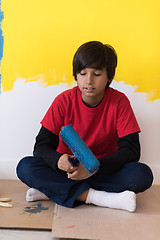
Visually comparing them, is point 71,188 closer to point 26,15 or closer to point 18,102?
point 18,102

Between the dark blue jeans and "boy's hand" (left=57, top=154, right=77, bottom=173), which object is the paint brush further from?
"boy's hand" (left=57, top=154, right=77, bottom=173)

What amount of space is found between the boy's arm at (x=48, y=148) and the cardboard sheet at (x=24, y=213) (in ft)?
0.52

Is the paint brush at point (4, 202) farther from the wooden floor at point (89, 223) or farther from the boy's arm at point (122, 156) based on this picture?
the boy's arm at point (122, 156)

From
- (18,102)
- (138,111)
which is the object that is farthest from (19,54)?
(138,111)

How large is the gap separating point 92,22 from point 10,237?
1.03m

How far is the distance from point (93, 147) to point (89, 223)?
0.37 meters

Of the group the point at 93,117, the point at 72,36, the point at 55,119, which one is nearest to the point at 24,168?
the point at 55,119

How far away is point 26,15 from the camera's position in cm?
158

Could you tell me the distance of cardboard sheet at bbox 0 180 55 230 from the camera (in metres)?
1.09

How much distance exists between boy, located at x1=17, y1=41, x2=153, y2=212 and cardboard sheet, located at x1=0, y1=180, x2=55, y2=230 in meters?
0.04

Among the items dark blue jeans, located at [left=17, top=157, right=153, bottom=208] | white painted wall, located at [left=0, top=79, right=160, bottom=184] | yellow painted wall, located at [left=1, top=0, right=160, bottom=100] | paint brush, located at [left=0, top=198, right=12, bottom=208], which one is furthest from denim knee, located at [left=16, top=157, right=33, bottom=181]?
yellow painted wall, located at [left=1, top=0, right=160, bottom=100]

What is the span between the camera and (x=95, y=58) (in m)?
1.25

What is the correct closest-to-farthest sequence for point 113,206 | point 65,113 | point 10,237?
1. point 10,237
2. point 113,206
3. point 65,113

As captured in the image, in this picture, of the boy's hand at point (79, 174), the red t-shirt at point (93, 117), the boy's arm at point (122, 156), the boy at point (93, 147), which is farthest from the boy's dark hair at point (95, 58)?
the boy's hand at point (79, 174)
